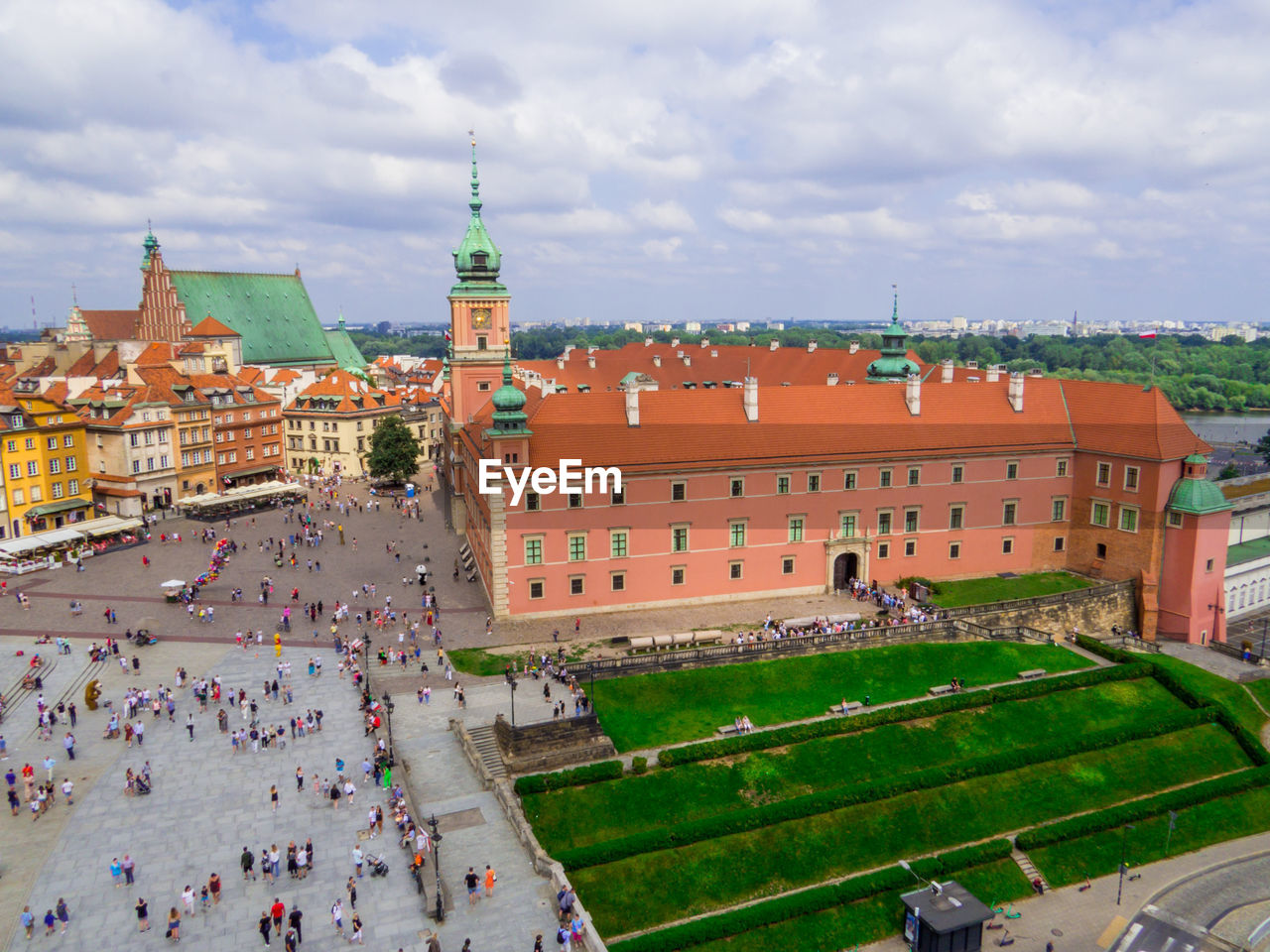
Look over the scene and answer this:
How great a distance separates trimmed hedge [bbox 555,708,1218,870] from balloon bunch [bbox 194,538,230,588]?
126ft

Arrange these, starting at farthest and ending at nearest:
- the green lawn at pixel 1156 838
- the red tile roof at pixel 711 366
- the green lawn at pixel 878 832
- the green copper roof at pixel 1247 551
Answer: the red tile roof at pixel 711 366 → the green copper roof at pixel 1247 551 → the green lawn at pixel 1156 838 → the green lawn at pixel 878 832

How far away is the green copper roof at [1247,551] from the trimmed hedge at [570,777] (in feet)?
182

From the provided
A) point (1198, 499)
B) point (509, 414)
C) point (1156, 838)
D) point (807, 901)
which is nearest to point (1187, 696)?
point (1156, 838)

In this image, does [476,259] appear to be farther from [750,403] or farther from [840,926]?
[840,926]

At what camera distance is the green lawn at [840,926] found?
100ft

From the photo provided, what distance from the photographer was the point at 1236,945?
104ft

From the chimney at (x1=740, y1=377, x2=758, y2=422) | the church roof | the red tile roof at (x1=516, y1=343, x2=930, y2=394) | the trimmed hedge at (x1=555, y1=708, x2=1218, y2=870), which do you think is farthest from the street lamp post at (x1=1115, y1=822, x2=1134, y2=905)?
the church roof

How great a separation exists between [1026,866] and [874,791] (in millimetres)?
6851

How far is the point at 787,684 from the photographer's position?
44.7 meters

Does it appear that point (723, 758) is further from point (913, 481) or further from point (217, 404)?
point (217, 404)

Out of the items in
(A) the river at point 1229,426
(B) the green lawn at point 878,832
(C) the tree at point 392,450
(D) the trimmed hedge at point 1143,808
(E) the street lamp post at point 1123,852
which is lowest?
(E) the street lamp post at point 1123,852

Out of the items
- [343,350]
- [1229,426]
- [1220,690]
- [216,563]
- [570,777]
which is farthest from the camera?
[1229,426]

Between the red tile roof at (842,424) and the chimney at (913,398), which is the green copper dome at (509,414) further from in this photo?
the chimney at (913,398)

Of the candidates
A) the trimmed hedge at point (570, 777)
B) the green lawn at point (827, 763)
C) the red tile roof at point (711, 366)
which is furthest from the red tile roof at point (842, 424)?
the trimmed hedge at point (570, 777)
